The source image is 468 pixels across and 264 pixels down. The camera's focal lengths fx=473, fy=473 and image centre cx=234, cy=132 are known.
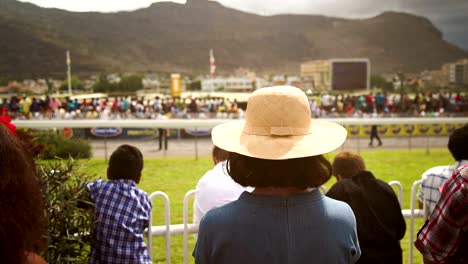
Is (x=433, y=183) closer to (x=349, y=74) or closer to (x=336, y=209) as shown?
(x=336, y=209)

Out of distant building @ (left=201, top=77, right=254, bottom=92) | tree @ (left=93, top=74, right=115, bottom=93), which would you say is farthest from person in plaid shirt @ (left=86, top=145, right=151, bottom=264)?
distant building @ (left=201, top=77, right=254, bottom=92)

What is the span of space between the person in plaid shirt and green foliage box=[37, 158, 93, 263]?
6cm

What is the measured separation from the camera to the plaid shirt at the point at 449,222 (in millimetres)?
1548

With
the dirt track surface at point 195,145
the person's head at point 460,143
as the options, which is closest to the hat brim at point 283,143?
the person's head at point 460,143

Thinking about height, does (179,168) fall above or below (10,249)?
below

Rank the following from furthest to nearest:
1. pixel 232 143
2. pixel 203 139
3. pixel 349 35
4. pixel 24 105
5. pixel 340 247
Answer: pixel 349 35, pixel 24 105, pixel 203 139, pixel 232 143, pixel 340 247

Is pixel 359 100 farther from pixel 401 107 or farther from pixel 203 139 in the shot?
pixel 203 139

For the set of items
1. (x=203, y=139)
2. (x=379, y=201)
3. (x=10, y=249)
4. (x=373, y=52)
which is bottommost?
(x=203, y=139)

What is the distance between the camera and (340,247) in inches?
55.4

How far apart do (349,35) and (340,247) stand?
501ft

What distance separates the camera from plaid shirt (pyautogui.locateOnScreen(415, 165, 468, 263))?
60.9 inches

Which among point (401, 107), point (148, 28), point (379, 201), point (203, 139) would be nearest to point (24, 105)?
point (203, 139)

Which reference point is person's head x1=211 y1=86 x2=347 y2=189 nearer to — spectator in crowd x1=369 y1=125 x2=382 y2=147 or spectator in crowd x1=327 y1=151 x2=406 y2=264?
spectator in crowd x1=327 y1=151 x2=406 y2=264

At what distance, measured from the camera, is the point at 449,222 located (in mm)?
1574
